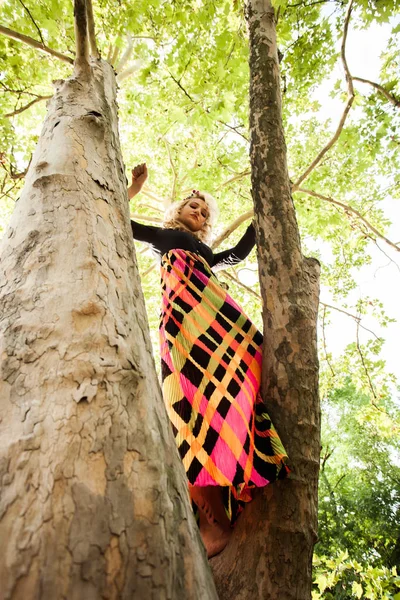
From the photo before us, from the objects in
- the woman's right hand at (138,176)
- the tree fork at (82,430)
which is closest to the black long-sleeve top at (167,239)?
the woman's right hand at (138,176)

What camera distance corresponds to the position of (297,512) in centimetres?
100

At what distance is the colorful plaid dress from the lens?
1139 mm

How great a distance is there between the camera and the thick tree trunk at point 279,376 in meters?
0.92

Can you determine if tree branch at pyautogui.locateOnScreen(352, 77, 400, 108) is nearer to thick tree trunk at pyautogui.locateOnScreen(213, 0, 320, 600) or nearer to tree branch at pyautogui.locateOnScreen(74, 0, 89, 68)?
thick tree trunk at pyautogui.locateOnScreen(213, 0, 320, 600)

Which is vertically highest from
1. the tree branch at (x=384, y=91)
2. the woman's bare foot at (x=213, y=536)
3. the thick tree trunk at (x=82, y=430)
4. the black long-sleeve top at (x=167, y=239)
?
the tree branch at (x=384, y=91)

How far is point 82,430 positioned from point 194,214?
7.36ft

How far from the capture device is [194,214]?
2.60m

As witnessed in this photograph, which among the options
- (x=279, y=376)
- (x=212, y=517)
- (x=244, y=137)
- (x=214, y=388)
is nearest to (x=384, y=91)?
(x=244, y=137)

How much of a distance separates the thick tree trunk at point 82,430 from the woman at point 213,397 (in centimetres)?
56

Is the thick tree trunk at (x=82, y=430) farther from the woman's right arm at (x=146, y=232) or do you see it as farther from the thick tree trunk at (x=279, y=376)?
the woman's right arm at (x=146, y=232)

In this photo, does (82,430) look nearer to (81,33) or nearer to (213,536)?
(213,536)

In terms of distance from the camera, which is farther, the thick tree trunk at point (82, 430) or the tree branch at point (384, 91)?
the tree branch at point (384, 91)

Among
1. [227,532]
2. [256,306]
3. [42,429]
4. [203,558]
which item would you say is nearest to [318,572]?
[256,306]

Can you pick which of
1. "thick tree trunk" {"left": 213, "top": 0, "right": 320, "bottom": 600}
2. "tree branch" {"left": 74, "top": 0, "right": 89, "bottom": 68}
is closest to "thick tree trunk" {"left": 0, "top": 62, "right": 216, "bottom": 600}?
"thick tree trunk" {"left": 213, "top": 0, "right": 320, "bottom": 600}
